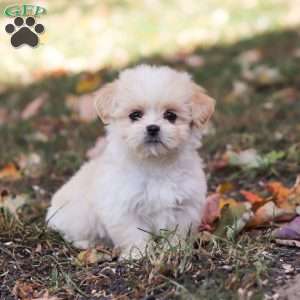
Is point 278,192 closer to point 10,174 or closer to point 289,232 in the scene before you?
point 289,232

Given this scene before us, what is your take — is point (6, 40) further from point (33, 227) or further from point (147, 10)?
point (33, 227)

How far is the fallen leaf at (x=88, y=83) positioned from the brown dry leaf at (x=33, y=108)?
0.38 m

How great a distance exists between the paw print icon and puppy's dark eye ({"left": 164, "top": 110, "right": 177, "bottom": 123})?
155cm

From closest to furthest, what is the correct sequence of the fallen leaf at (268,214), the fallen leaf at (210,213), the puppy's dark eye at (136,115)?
the puppy's dark eye at (136,115)
the fallen leaf at (268,214)
the fallen leaf at (210,213)

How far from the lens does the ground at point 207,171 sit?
346 cm

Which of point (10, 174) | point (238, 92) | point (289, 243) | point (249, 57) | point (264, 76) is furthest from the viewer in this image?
point (249, 57)

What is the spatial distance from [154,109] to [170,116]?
0.11m

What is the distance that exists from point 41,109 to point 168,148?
380 cm

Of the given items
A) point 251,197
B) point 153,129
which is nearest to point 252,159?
point 251,197

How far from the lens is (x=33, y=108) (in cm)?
764

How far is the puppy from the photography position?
4117 millimetres

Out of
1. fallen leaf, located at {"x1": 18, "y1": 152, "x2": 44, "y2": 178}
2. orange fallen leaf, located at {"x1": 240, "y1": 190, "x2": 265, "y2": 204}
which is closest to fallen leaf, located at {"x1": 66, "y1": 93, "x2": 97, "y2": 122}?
fallen leaf, located at {"x1": 18, "y1": 152, "x2": 44, "y2": 178}

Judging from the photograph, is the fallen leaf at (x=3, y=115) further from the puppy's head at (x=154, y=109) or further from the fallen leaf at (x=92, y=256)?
the fallen leaf at (x=92, y=256)

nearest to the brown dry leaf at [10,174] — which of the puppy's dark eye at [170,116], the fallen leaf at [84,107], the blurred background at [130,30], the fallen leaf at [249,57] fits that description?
the fallen leaf at [84,107]
